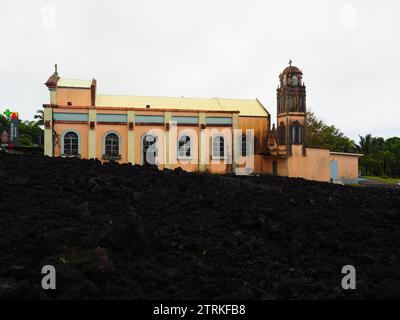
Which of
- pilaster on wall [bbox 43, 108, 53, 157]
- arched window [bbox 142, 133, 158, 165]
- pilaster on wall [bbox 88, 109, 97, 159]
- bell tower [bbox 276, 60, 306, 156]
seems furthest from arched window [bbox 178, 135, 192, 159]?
pilaster on wall [bbox 43, 108, 53, 157]

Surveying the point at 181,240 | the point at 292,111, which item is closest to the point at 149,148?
the point at 292,111

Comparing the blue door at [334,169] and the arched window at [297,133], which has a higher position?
the arched window at [297,133]

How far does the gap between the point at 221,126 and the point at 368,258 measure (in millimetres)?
23166

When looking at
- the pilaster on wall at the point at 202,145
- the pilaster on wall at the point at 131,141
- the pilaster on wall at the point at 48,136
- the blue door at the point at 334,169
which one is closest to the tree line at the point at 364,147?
the blue door at the point at 334,169

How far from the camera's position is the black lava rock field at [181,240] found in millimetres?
6414

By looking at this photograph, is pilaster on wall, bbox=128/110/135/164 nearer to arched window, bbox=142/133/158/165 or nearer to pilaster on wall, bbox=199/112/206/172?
arched window, bbox=142/133/158/165

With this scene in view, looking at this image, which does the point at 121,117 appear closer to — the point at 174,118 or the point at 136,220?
the point at 174,118

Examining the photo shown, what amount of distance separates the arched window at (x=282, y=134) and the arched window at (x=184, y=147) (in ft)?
24.8

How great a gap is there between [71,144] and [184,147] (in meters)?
7.80

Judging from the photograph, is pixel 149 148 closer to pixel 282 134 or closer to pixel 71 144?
pixel 71 144

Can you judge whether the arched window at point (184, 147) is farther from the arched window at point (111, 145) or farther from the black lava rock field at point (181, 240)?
the black lava rock field at point (181, 240)

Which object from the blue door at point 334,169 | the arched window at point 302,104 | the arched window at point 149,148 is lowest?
the blue door at point 334,169

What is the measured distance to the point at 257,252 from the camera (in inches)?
325
